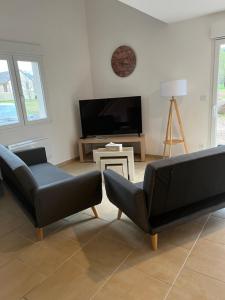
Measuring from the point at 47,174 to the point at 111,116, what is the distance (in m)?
2.21

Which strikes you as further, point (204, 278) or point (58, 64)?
point (58, 64)

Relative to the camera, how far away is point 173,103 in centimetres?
418

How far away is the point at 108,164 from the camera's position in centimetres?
355

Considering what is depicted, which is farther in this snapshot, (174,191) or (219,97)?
(219,97)

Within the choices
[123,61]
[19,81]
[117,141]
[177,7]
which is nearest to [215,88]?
[177,7]

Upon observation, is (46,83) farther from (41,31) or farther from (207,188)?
(207,188)

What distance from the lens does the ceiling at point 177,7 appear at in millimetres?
2902

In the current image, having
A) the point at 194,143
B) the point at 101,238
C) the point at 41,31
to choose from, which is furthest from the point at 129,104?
the point at 101,238

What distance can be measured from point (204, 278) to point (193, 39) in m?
3.60

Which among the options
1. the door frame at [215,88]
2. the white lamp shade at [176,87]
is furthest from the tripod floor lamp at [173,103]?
the door frame at [215,88]

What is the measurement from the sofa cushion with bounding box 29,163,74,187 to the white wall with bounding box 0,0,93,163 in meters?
0.97

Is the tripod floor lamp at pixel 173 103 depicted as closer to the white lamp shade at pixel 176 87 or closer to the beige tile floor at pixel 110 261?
the white lamp shade at pixel 176 87

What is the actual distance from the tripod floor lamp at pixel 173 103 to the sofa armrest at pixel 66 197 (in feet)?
7.03

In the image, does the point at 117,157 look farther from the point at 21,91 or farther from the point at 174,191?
the point at 21,91
